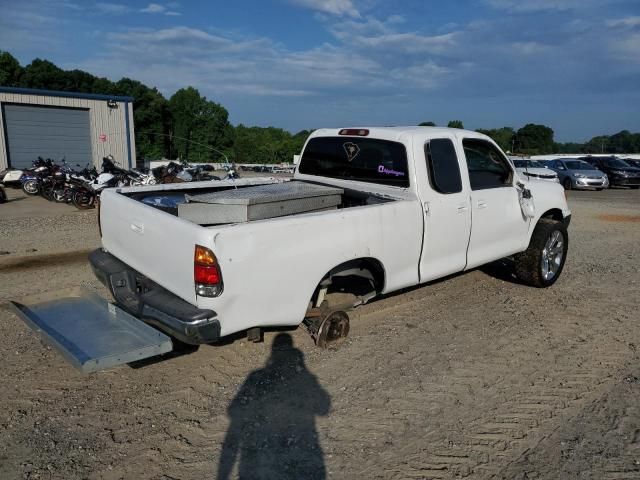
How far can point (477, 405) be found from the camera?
3.78m

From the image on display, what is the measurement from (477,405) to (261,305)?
1.72 meters

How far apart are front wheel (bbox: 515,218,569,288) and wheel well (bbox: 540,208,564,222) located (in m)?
0.13

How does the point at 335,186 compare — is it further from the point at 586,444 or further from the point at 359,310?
the point at 586,444

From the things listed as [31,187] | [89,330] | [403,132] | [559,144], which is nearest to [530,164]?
[31,187]

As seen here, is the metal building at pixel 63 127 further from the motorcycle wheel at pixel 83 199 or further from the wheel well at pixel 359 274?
the wheel well at pixel 359 274

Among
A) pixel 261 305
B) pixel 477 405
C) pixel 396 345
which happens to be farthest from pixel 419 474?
pixel 396 345

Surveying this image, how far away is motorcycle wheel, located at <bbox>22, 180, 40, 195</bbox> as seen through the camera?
16.8m

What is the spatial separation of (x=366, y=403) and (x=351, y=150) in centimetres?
283

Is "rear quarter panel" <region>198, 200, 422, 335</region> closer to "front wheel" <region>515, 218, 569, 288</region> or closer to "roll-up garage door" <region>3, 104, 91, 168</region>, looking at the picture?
"front wheel" <region>515, 218, 569, 288</region>

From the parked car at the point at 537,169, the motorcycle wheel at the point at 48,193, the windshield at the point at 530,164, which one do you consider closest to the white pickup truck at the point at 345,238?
the motorcycle wheel at the point at 48,193

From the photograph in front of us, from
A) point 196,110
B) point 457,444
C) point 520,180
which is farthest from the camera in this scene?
point 196,110

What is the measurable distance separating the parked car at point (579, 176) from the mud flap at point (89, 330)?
78.0 ft

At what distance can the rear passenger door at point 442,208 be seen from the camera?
16.2ft

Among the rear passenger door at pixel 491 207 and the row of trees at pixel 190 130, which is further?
the row of trees at pixel 190 130
